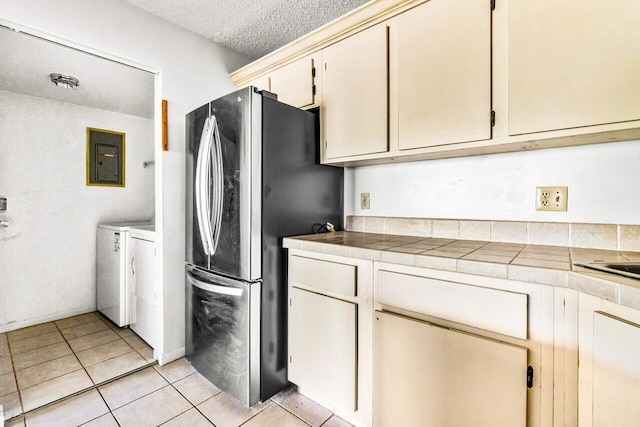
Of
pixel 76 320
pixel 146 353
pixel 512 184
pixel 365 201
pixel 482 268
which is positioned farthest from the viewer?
pixel 76 320

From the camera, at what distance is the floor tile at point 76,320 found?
2.46 m

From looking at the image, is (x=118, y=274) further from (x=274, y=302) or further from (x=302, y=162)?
(x=302, y=162)

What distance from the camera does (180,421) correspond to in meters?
1.46

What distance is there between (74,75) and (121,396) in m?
2.09

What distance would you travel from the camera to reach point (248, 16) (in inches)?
77.2

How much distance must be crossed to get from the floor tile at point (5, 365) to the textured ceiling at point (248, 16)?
8.33ft

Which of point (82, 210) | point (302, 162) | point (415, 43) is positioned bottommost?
point (82, 210)

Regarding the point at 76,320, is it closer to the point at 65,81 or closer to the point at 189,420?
the point at 189,420

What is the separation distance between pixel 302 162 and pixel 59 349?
2.34 metres

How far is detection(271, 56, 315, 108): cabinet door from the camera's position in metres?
1.87

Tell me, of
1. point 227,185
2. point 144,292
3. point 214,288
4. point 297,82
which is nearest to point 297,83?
point 297,82

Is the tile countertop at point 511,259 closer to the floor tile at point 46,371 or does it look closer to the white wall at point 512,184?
the white wall at point 512,184

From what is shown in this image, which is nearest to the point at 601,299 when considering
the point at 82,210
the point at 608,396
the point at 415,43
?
the point at 608,396

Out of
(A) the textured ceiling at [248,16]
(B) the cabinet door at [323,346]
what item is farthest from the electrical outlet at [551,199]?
(A) the textured ceiling at [248,16]
